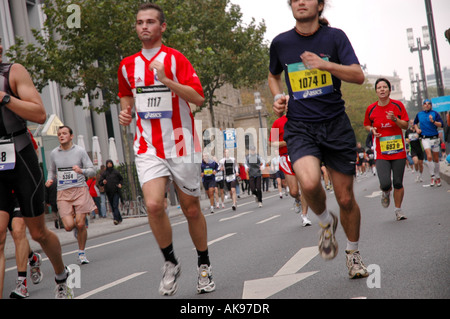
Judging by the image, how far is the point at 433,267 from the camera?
5.61 meters

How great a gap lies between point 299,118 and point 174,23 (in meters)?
21.2

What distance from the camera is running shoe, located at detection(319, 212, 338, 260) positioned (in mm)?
4988

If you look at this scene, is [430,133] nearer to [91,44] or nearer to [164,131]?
[91,44]

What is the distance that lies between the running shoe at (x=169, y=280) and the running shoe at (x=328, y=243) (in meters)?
1.11

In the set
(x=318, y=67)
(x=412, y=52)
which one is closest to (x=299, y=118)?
(x=318, y=67)

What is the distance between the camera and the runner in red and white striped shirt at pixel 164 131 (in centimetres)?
527

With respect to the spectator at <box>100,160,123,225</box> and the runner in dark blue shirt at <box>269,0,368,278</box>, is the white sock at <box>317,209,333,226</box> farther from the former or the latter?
the spectator at <box>100,160,123,225</box>

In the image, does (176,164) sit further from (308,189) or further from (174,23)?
(174,23)

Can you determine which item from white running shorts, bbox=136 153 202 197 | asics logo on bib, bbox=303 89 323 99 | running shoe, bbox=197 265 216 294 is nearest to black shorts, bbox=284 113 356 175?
asics logo on bib, bbox=303 89 323 99

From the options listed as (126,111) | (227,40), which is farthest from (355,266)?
(227,40)

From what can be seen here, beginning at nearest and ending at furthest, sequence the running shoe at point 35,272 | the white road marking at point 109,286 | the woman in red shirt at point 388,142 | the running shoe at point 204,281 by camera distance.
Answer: the running shoe at point 204,281
the white road marking at point 109,286
the running shoe at point 35,272
the woman in red shirt at point 388,142

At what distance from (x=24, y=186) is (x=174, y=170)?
113cm

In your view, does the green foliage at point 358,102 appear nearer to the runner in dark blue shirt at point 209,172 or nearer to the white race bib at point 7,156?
the runner in dark blue shirt at point 209,172

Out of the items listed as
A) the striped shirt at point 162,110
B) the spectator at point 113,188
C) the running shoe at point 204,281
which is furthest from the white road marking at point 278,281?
the spectator at point 113,188
